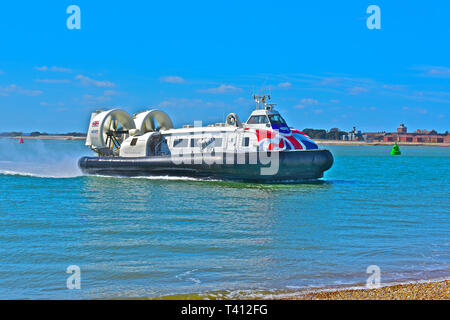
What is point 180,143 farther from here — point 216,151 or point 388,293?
point 388,293

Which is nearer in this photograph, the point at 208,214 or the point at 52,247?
the point at 52,247

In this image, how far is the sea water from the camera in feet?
17.0

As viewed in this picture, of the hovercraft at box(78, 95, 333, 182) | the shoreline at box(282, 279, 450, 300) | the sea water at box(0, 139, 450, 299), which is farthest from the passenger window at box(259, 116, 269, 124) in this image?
the shoreline at box(282, 279, 450, 300)

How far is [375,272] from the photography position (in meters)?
5.50

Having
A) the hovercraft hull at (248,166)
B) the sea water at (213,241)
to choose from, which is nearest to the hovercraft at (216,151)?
the hovercraft hull at (248,166)

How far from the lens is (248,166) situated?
14.5 m

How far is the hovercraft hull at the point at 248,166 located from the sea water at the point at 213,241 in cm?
85

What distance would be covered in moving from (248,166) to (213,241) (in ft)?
24.3

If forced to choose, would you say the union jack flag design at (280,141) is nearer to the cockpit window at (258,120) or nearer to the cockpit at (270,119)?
the cockpit at (270,119)

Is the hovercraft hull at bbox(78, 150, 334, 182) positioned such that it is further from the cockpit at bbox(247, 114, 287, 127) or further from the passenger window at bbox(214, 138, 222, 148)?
the cockpit at bbox(247, 114, 287, 127)

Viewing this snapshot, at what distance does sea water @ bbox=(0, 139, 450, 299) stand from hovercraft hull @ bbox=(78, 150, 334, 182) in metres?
0.85
